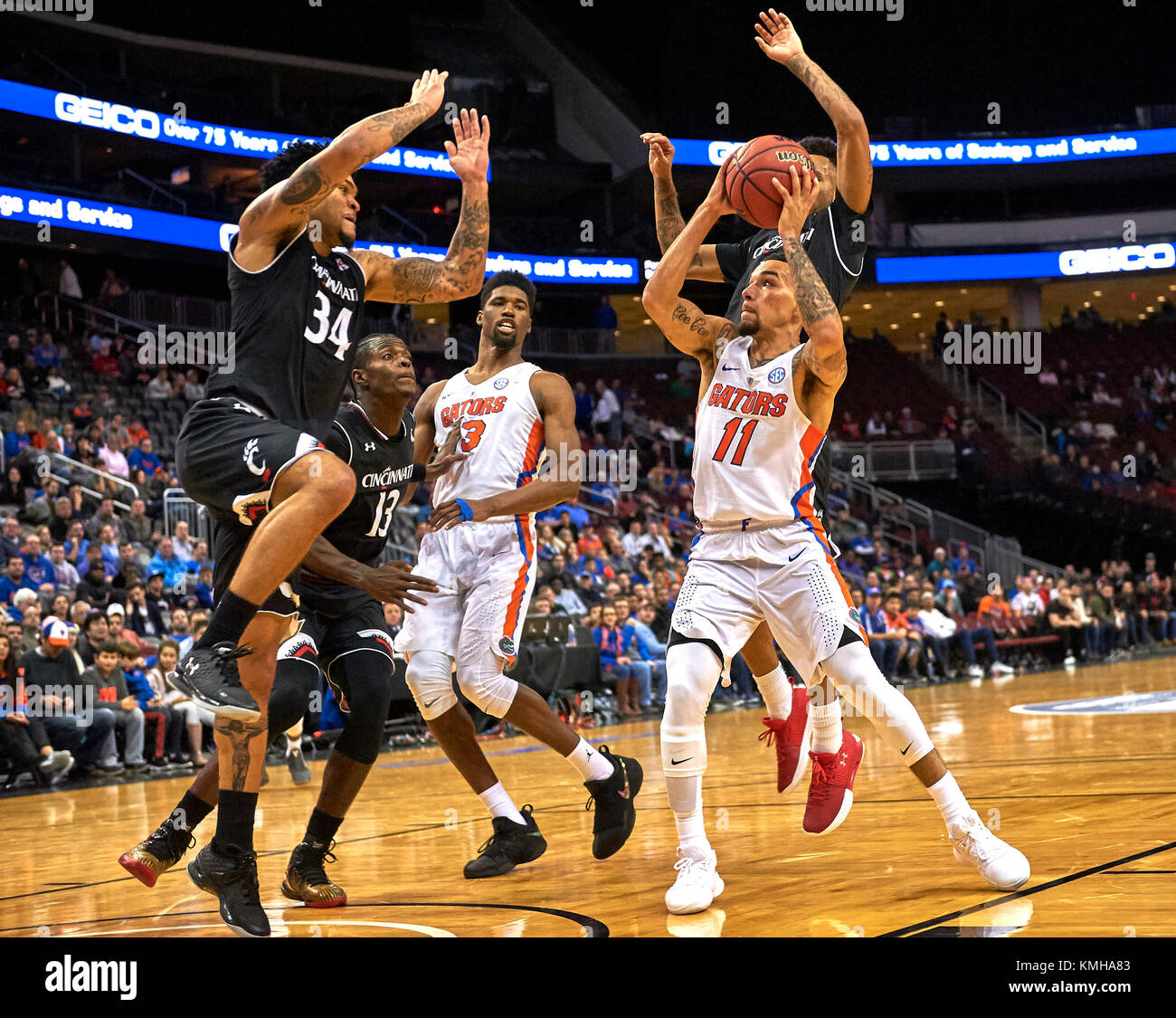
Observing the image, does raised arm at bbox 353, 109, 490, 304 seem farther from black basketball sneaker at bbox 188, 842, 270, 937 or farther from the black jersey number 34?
black basketball sneaker at bbox 188, 842, 270, 937

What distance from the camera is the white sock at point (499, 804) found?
5.39 metres

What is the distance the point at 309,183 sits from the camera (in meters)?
4.22

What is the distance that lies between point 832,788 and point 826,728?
303mm

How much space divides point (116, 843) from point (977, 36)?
3234 centimetres

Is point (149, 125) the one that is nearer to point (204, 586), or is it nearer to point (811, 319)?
point (204, 586)

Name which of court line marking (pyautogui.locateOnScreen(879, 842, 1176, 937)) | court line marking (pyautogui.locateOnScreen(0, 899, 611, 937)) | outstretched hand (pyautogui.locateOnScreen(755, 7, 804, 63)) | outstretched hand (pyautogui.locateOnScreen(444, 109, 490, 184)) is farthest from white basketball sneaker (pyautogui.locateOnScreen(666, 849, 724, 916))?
outstretched hand (pyautogui.locateOnScreen(755, 7, 804, 63))

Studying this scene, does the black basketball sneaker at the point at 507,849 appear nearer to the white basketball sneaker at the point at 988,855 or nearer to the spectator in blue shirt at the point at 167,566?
the white basketball sneaker at the point at 988,855

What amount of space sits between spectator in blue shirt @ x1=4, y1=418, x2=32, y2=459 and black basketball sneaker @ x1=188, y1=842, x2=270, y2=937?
12599mm

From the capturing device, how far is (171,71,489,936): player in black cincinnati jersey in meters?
4.02

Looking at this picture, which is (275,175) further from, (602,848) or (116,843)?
(116,843)

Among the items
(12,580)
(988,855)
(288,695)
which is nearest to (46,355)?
(12,580)

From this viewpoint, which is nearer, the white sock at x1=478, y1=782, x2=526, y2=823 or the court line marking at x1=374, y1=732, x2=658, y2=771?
the white sock at x1=478, y1=782, x2=526, y2=823
